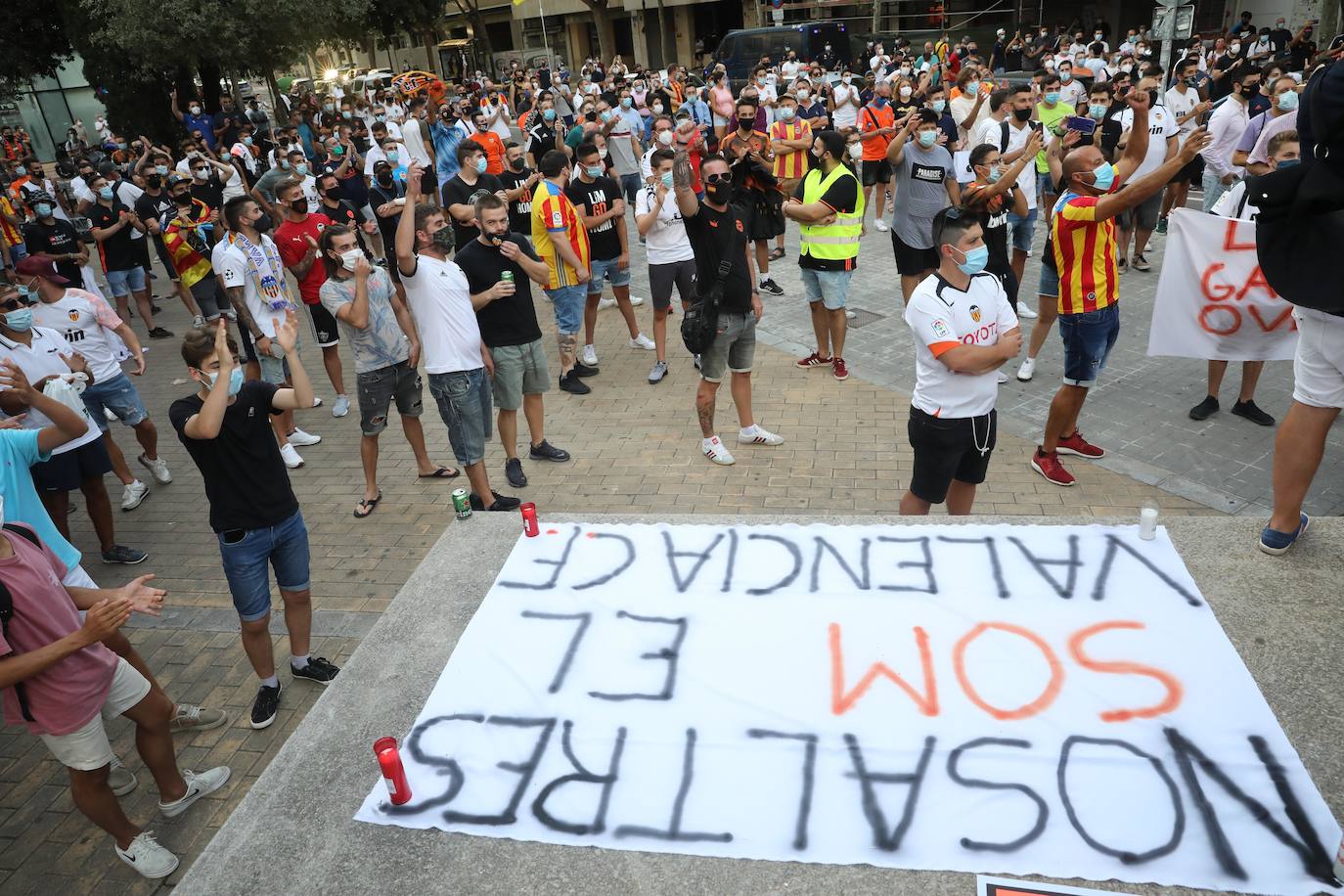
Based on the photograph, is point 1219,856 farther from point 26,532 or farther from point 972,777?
point 26,532

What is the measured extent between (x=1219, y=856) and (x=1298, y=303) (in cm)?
200

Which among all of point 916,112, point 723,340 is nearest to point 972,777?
point 723,340

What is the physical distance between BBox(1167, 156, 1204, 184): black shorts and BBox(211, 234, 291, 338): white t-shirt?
893cm

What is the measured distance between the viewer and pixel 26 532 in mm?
3314

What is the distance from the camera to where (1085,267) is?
5453mm

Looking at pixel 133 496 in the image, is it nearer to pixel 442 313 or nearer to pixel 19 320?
pixel 19 320

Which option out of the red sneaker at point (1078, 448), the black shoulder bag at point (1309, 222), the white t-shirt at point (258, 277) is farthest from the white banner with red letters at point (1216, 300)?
the white t-shirt at point (258, 277)

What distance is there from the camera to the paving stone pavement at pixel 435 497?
13.2 ft

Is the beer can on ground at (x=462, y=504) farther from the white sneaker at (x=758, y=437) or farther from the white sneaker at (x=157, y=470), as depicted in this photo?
the white sneaker at (x=157, y=470)

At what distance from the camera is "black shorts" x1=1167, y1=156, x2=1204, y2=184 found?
399 inches

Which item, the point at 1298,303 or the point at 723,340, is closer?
the point at 1298,303

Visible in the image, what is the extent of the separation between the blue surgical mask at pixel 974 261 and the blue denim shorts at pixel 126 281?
409 inches

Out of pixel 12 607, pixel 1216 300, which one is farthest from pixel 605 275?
pixel 12 607

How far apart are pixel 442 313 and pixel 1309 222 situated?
14.9 ft
